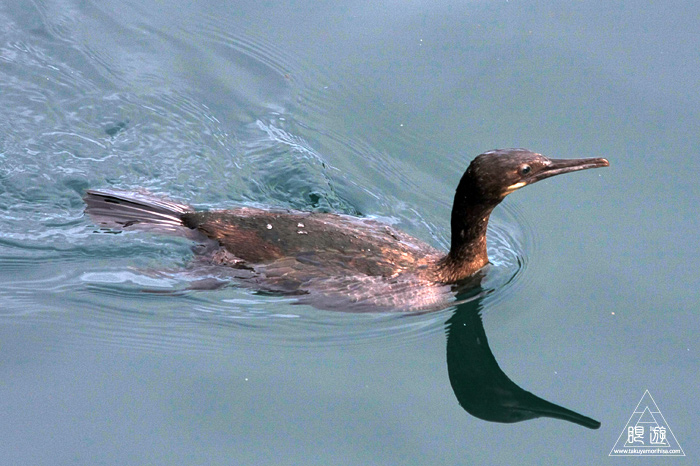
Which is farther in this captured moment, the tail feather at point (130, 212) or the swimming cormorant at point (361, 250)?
the tail feather at point (130, 212)

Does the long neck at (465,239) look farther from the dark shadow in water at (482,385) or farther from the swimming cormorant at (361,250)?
the dark shadow in water at (482,385)

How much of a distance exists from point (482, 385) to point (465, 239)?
1.24 m

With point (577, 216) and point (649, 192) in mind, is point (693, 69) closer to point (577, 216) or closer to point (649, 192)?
point (649, 192)

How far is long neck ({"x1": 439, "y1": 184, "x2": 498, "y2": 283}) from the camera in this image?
6.12 meters

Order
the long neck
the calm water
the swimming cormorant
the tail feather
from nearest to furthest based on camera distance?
the calm water
the swimming cormorant
the long neck
the tail feather

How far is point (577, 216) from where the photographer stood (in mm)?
6691

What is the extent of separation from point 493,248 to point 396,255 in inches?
39.2

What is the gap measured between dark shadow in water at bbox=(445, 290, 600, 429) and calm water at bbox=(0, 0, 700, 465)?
0.02 metres

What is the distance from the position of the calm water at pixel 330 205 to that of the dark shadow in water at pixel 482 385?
2cm

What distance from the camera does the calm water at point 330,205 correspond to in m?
5.10

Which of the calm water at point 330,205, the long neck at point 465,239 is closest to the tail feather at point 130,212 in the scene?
the calm water at point 330,205

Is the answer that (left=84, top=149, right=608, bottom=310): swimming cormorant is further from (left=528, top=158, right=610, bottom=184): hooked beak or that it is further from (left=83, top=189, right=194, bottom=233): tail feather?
(left=83, top=189, right=194, bottom=233): tail feather

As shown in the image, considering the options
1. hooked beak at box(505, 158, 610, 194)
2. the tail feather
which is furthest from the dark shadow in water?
the tail feather

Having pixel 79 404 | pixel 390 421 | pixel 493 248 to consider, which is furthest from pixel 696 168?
pixel 79 404
